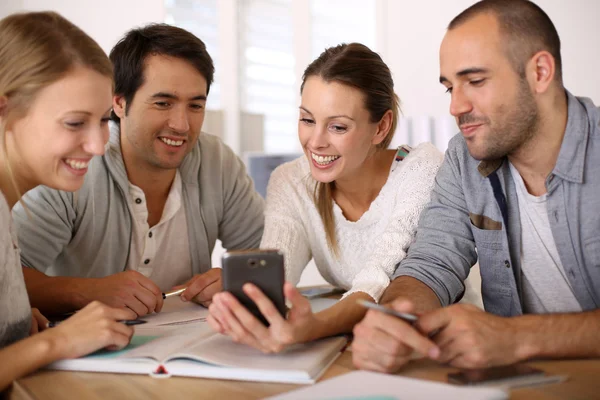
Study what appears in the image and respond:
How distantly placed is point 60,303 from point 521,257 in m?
1.21

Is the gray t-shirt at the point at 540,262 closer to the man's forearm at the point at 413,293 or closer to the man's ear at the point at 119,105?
the man's forearm at the point at 413,293

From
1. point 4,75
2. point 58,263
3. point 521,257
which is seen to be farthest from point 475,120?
point 58,263

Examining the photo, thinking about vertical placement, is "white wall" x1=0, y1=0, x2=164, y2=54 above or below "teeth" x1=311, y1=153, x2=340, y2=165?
above

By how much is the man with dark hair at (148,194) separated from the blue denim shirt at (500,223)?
0.63 meters

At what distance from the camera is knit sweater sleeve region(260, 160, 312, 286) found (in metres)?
1.93

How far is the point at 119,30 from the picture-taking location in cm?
512

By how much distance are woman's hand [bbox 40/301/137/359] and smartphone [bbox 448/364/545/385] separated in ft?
2.08

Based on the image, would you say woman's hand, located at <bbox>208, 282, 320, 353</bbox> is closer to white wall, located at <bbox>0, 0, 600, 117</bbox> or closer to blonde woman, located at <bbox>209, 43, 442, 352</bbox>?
blonde woman, located at <bbox>209, 43, 442, 352</bbox>

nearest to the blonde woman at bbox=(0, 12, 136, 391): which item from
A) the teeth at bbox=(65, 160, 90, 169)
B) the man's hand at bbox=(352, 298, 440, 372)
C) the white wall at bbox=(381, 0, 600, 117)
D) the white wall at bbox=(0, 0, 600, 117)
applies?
the teeth at bbox=(65, 160, 90, 169)

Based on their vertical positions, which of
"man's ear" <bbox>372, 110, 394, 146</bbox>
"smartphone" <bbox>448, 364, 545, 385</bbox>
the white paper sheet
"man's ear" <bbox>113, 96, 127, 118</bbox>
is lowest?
"smartphone" <bbox>448, 364, 545, 385</bbox>

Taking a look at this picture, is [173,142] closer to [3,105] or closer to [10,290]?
[3,105]

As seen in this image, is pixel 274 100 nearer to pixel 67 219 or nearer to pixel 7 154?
pixel 67 219

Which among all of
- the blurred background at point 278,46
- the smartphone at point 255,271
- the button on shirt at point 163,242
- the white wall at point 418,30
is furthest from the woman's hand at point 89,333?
the white wall at point 418,30

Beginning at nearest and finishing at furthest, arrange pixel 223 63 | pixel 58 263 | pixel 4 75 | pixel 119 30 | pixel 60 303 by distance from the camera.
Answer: pixel 4 75
pixel 60 303
pixel 58 263
pixel 119 30
pixel 223 63
